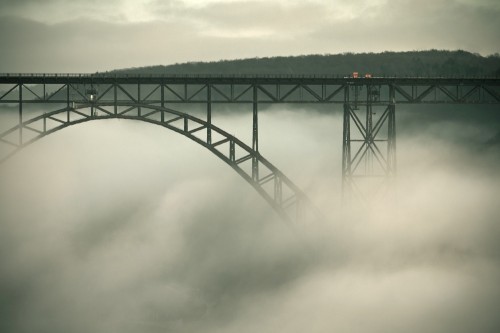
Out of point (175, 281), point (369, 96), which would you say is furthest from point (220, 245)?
point (369, 96)

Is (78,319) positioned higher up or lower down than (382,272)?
lower down

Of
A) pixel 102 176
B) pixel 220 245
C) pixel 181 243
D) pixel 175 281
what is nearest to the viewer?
pixel 175 281

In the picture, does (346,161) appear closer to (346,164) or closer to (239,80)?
(346,164)

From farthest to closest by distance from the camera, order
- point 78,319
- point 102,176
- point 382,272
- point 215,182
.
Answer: point 102,176
point 215,182
point 78,319
point 382,272

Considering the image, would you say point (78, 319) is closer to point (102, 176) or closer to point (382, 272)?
point (382, 272)

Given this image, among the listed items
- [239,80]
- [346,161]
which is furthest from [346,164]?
[239,80]

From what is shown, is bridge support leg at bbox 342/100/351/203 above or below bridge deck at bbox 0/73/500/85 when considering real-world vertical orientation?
below

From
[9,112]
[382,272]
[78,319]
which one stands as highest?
[9,112]

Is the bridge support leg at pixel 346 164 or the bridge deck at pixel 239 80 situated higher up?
the bridge deck at pixel 239 80

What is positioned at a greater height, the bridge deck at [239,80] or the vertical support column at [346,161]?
the bridge deck at [239,80]

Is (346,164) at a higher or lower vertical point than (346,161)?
lower

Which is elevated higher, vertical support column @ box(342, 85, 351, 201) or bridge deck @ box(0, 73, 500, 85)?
bridge deck @ box(0, 73, 500, 85)
